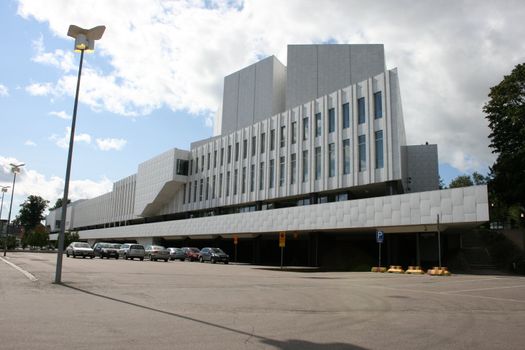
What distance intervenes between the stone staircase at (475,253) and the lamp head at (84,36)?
30.2m

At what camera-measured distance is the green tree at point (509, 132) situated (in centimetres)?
3862

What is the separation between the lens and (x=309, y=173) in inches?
1714

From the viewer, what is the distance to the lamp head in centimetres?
1675

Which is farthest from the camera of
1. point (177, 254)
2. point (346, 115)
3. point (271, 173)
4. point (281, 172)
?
point (177, 254)

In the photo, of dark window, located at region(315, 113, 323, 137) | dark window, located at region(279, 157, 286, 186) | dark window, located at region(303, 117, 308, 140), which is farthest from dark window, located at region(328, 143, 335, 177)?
dark window, located at region(279, 157, 286, 186)

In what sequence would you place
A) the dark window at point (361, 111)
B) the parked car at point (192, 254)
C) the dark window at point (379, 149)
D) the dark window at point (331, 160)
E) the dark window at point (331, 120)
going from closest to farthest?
1. the dark window at point (379, 149)
2. the dark window at point (361, 111)
3. the dark window at point (331, 160)
4. the dark window at point (331, 120)
5. the parked car at point (192, 254)

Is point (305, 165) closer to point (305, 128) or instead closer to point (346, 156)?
point (305, 128)

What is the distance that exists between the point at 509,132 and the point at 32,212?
449 feet

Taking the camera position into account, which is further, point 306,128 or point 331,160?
point 306,128

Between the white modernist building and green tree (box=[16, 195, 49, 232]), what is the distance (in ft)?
256

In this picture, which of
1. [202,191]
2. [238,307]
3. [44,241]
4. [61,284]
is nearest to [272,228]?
[202,191]

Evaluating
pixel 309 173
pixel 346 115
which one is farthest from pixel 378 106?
pixel 309 173

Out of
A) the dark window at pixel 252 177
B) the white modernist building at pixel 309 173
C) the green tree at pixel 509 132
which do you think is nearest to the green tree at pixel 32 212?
the white modernist building at pixel 309 173

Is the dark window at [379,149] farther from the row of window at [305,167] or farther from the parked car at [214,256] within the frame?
the parked car at [214,256]
